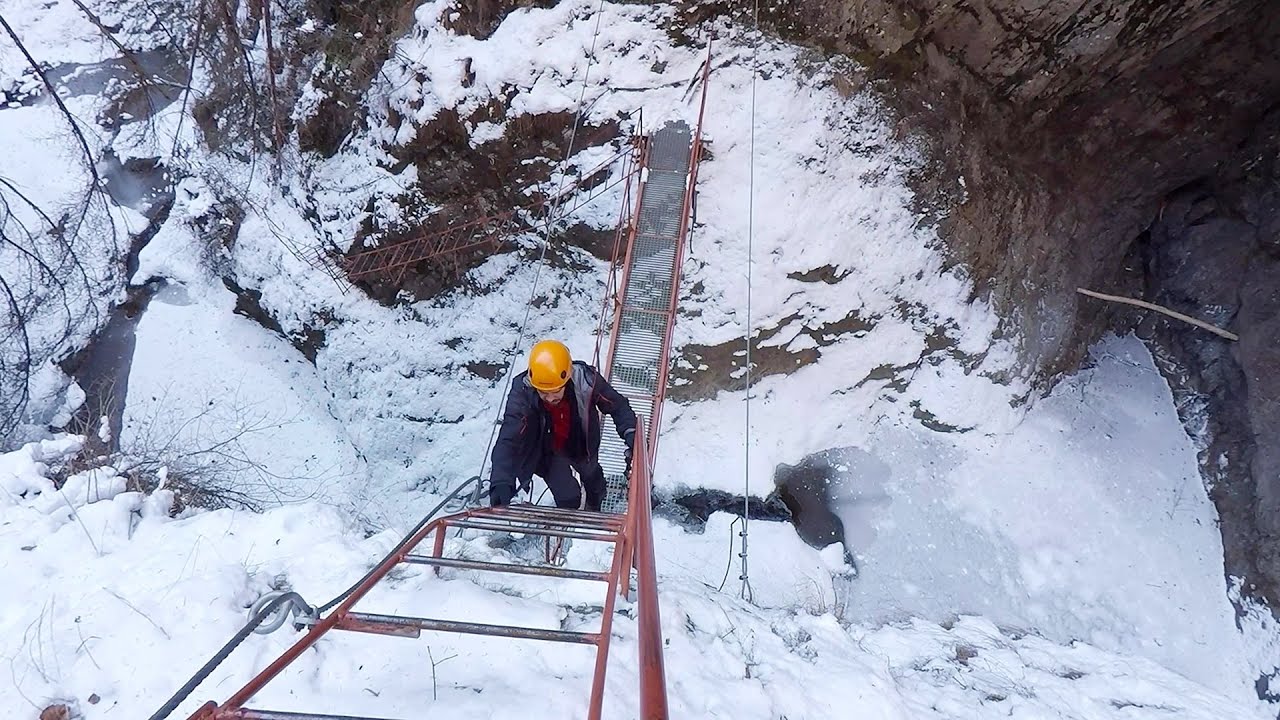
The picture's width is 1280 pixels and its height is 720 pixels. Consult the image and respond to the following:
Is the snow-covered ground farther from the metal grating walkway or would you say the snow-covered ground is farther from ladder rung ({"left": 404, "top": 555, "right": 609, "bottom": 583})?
ladder rung ({"left": 404, "top": 555, "right": 609, "bottom": 583})

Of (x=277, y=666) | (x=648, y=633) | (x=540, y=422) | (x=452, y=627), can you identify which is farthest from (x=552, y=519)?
(x=648, y=633)

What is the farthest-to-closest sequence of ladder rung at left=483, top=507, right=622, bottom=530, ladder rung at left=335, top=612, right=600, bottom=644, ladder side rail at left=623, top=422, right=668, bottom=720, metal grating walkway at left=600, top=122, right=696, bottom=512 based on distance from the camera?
metal grating walkway at left=600, top=122, right=696, bottom=512 → ladder rung at left=483, top=507, right=622, bottom=530 → ladder rung at left=335, top=612, right=600, bottom=644 → ladder side rail at left=623, top=422, right=668, bottom=720

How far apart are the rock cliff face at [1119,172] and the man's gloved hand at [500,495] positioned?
6.17m

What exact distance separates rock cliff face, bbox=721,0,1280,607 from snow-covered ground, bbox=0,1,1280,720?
41cm

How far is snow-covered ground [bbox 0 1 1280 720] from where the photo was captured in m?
4.39

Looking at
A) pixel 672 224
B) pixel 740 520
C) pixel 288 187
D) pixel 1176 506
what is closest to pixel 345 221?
pixel 288 187

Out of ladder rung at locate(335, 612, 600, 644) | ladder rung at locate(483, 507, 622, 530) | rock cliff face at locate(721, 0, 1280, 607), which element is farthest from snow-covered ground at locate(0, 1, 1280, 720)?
ladder rung at locate(335, 612, 600, 644)

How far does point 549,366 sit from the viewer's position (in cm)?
391

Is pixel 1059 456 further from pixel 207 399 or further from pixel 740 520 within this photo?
pixel 207 399

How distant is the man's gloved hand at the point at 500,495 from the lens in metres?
3.75

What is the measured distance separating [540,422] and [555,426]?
188mm

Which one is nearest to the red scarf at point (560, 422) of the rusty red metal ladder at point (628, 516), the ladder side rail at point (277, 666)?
the rusty red metal ladder at point (628, 516)

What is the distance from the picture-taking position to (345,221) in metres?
8.52

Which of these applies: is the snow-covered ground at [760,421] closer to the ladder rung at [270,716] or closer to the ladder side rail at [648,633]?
the ladder side rail at [648,633]
